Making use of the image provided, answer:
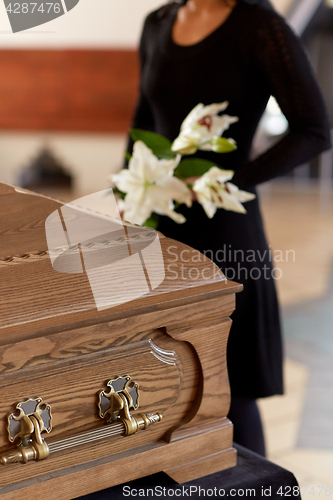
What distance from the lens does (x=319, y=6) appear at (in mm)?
5582

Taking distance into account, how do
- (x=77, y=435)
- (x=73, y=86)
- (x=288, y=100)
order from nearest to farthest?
(x=77, y=435)
(x=288, y=100)
(x=73, y=86)

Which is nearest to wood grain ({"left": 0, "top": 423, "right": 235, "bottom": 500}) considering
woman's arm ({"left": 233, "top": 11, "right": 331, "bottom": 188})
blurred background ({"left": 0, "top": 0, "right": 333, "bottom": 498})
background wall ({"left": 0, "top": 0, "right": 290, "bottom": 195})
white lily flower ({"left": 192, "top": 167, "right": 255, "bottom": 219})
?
white lily flower ({"left": 192, "top": 167, "right": 255, "bottom": 219})

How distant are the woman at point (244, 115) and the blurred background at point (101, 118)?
219cm

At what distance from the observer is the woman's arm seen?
38.4 inches

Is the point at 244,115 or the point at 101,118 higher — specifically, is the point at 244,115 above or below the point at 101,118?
above

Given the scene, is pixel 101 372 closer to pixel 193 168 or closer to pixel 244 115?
pixel 193 168

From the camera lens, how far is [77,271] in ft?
1.83

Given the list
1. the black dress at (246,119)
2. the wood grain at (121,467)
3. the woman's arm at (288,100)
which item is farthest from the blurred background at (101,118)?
the wood grain at (121,467)

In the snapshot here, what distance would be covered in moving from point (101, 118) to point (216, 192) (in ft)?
16.6

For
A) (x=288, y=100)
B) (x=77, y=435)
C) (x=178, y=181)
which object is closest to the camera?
(x=77, y=435)

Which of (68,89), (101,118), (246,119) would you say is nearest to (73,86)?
(68,89)

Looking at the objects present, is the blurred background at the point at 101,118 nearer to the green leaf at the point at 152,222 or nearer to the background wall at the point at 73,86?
the background wall at the point at 73,86

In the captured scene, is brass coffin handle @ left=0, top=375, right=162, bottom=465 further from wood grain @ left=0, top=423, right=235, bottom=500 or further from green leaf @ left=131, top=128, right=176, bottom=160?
green leaf @ left=131, top=128, right=176, bottom=160

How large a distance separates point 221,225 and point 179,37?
42 cm
